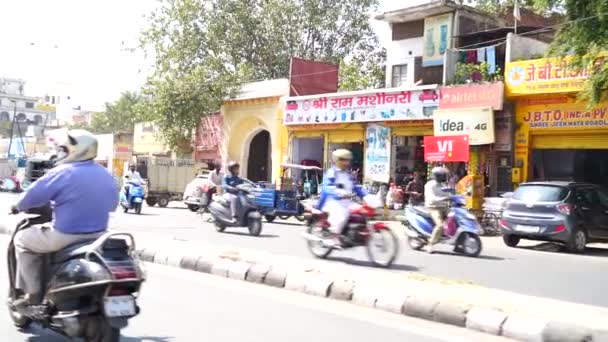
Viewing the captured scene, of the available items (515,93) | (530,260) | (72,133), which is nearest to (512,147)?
(515,93)

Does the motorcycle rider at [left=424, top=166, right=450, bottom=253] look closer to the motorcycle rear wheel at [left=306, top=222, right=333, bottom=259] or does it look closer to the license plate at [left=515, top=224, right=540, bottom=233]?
the motorcycle rear wheel at [left=306, top=222, right=333, bottom=259]

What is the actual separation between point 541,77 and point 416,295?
15.6 metres

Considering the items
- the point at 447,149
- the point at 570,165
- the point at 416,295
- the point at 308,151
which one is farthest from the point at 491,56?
the point at 416,295

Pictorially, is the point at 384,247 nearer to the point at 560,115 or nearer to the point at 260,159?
the point at 560,115

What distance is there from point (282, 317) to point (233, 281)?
2279 mm

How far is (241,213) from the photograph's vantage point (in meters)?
15.0

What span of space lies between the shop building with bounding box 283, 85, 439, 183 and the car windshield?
9.12 meters

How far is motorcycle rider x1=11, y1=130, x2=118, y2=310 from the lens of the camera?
487 cm

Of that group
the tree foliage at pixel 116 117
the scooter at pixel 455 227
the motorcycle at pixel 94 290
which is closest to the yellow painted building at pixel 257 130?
the scooter at pixel 455 227

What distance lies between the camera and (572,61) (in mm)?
15984

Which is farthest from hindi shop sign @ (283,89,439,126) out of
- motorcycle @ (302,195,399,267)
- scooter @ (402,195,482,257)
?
motorcycle @ (302,195,399,267)

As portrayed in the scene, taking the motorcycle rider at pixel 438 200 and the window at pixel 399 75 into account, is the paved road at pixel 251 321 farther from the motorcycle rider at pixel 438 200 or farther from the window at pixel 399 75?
the window at pixel 399 75

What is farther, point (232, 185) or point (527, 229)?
point (232, 185)

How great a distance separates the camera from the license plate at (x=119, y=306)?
4527mm
